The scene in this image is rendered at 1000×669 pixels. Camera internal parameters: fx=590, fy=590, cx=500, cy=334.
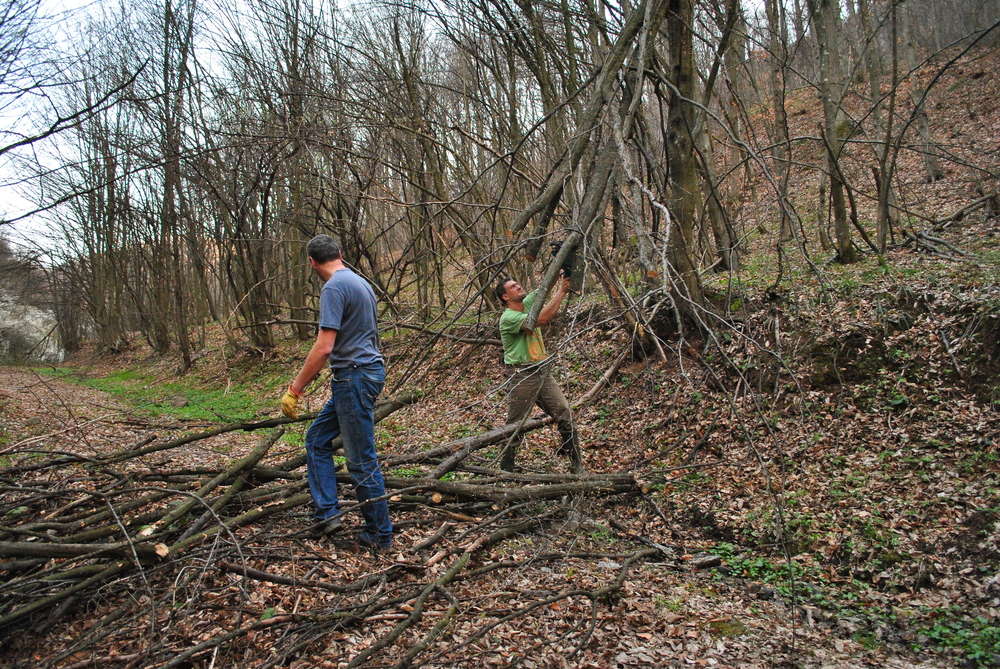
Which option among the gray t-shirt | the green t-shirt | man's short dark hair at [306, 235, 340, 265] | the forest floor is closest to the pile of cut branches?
the forest floor

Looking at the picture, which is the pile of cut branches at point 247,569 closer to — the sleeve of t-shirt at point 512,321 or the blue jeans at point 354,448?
the blue jeans at point 354,448

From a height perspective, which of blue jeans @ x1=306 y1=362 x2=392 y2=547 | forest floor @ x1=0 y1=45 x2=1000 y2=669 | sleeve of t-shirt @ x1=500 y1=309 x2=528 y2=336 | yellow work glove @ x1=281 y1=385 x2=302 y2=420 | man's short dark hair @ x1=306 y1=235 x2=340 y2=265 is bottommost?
forest floor @ x1=0 y1=45 x2=1000 y2=669

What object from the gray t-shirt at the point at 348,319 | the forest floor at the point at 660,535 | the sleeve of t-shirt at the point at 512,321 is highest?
the gray t-shirt at the point at 348,319

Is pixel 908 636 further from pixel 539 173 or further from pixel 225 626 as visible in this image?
pixel 539 173

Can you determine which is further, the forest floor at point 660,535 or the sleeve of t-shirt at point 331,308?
the sleeve of t-shirt at point 331,308

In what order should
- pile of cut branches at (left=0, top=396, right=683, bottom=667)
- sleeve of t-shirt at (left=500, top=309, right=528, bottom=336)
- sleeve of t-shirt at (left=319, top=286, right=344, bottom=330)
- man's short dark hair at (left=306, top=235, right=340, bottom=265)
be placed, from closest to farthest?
pile of cut branches at (left=0, top=396, right=683, bottom=667), sleeve of t-shirt at (left=319, top=286, right=344, bottom=330), man's short dark hair at (left=306, top=235, right=340, bottom=265), sleeve of t-shirt at (left=500, top=309, right=528, bottom=336)

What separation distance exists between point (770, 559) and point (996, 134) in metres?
15.2

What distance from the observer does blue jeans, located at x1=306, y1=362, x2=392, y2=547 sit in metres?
3.83

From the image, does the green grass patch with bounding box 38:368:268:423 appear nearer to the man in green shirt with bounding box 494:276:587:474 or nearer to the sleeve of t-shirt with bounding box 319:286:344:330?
the man in green shirt with bounding box 494:276:587:474

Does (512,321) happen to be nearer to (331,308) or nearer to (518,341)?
(518,341)

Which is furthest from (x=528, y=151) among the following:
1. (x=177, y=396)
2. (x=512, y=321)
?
(x=177, y=396)

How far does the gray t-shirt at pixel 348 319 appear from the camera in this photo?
12.5 feet

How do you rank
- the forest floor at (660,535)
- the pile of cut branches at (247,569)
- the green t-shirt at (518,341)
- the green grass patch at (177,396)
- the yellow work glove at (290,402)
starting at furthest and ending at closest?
the green grass patch at (177,396)
the green t-shirt at (518,341)
the yellow work glove at (290,402)
the forest floor at (660,535)
the pile of cut branches at (247,569)

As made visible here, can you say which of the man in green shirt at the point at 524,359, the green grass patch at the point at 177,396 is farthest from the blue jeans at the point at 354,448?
the green grass patch at the point at 177,396
